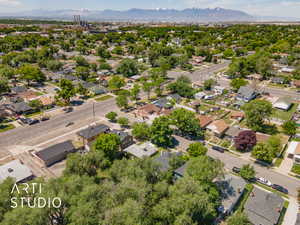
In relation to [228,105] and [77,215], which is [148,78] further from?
[77,215]

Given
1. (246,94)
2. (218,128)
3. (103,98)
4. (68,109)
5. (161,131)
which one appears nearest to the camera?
(161,131)

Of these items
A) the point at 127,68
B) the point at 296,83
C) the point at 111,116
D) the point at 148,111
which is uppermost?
the point at 127,68

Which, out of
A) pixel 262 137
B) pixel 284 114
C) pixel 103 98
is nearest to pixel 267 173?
pixel 262 137

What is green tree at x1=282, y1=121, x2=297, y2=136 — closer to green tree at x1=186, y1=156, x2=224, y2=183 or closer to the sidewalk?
the sidewalk

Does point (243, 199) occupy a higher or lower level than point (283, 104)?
lower

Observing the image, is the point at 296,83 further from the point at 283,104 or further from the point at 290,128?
the point at 290,128

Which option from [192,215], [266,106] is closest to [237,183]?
[192,215]

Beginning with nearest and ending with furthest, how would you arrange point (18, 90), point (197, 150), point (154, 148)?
point (197, 150) < point (154, 148) < point (18, 90)

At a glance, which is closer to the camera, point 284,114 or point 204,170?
point 204,170
